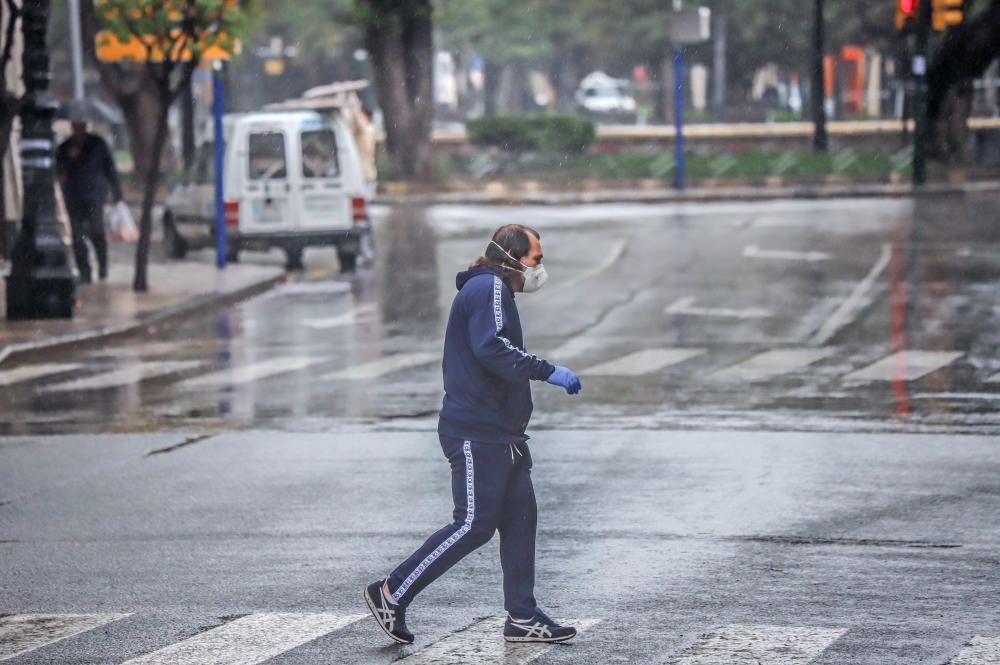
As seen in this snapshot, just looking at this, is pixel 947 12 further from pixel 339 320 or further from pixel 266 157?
pixel 339 320

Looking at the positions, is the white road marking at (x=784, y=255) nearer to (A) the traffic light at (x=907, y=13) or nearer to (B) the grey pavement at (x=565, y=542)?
(A) the traffic light at (x=907, y=13)

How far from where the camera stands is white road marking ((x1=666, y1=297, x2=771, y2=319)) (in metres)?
19.7

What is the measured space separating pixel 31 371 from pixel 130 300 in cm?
533

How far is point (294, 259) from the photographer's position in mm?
27234

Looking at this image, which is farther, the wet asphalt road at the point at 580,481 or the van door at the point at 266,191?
the van door at the point at 266,191

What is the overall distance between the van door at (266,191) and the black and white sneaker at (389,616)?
1929 centimetres

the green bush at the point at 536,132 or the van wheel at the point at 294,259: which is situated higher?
the green bush at the point at 536,132

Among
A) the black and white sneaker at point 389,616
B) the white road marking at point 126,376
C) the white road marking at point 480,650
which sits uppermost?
the black and white sneaker at point 389,616

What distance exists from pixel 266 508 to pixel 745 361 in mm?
6819

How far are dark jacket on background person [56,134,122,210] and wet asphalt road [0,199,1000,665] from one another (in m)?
3.34

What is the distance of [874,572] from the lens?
855cm

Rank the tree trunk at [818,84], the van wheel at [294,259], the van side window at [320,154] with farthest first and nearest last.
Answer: the tree trunk at [818,84], the van wheel at [294,259], the van side window at [320,154]

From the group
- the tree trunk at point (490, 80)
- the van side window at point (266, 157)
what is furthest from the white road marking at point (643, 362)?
Result: the tree trunk at point (490, 80)

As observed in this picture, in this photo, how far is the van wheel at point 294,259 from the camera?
27.2m
